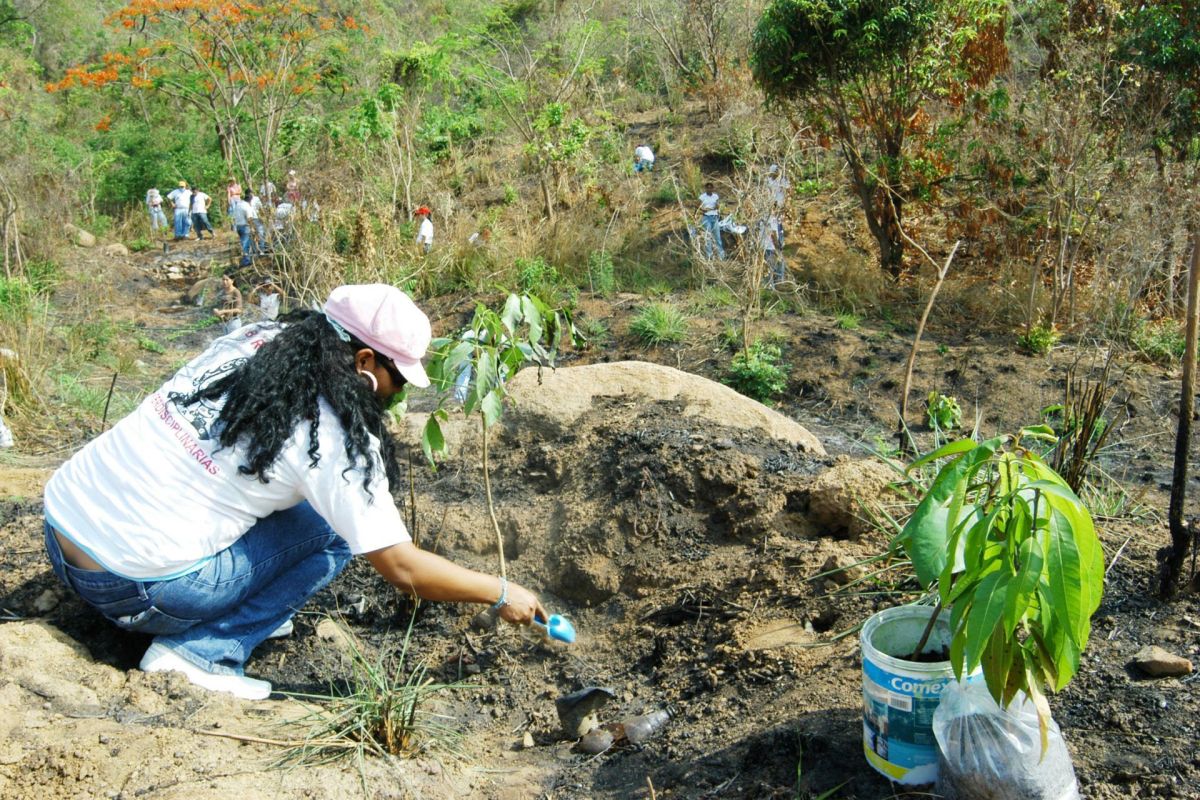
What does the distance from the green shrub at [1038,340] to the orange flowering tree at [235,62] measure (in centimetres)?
836

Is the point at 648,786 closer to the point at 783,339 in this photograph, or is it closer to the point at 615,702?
the point at 615,702

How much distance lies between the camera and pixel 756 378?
25.1 ft

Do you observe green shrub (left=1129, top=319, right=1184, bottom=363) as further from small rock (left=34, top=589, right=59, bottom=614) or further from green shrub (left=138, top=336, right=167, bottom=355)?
green shrub (left=138, top=336, right=167, bottom=355)

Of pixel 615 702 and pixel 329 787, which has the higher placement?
pixel 329 787

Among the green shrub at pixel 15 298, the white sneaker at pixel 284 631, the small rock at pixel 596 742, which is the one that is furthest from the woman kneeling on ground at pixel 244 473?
the green shrub at pixel 15 298

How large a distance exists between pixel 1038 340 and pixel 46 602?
7524mm

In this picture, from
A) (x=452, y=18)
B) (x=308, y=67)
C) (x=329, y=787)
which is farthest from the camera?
(x=452, y=18)

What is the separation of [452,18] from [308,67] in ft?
19.5

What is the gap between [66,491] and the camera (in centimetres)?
272

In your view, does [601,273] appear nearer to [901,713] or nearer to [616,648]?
[616,648]

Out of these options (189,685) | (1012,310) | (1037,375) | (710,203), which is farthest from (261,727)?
(710,203)

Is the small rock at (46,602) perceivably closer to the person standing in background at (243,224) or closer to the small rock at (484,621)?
the small rock at (484,621)

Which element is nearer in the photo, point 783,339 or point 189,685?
point 189,685

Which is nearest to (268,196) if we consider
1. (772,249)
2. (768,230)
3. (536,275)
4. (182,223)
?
(536,275)
